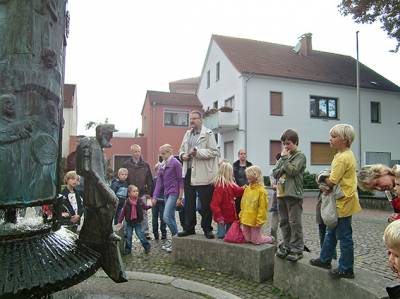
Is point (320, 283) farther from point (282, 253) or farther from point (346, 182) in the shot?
point (346, 182)

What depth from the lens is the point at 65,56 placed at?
2.78m

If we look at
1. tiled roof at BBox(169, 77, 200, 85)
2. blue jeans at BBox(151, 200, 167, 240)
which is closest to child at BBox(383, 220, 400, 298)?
blue jeans at BBox(151, 200, 167, 240)

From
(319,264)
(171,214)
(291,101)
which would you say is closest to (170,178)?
(171,214)

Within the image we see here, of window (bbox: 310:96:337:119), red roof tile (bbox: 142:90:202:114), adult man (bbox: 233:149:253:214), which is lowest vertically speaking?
adult man (bbox: 233:149:253:214)

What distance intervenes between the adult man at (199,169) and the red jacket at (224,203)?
0.15 meters

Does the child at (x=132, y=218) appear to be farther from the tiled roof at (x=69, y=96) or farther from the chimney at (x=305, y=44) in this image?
the tiled roof at (x=69, y=96)

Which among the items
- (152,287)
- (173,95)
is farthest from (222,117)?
(152,287)

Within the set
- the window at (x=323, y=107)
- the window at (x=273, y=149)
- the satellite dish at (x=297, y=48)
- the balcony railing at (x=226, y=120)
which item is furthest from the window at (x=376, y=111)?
the balcony railing at (x=226, y=120)

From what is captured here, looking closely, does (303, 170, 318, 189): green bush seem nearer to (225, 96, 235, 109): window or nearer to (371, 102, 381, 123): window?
(225, 96, 235, 109): window

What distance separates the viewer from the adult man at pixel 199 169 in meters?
5.38

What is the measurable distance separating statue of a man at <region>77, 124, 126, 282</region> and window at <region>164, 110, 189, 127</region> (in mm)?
29746

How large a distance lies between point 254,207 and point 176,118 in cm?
2789

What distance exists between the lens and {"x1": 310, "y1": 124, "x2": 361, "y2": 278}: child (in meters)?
3.48

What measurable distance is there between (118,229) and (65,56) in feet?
10.9
